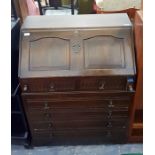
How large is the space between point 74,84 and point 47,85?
0.19m

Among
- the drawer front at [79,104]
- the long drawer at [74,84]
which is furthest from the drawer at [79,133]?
the long drawer at [74,84]

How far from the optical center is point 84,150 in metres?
1.97

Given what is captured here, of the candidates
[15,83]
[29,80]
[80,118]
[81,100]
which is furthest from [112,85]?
[15,83]

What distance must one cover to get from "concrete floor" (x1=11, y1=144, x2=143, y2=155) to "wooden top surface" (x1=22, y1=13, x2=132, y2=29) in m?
1.01

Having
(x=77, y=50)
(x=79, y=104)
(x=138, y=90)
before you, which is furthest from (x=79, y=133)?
(x=77, y=50)

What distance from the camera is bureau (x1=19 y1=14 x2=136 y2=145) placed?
159 centimetres

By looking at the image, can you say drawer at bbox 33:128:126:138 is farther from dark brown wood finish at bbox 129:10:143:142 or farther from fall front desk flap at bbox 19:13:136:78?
fall front desk flap at bbox 19:13:136:78

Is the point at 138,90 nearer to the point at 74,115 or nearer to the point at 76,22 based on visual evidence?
the point at 74,115

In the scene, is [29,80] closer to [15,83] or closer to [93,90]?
[15,83]

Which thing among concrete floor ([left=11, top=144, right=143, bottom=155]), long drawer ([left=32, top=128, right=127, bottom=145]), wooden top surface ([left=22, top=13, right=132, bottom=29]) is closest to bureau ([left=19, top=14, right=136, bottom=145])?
wooden top surface ([left=22, top=13, right=132, bottom=29])

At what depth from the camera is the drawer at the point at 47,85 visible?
5.27ft

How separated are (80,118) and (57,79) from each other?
1.32ft

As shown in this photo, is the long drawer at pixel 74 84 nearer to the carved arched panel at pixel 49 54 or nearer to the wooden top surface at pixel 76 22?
the carved arched panel at pixel 49 54

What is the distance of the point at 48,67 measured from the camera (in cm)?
160
